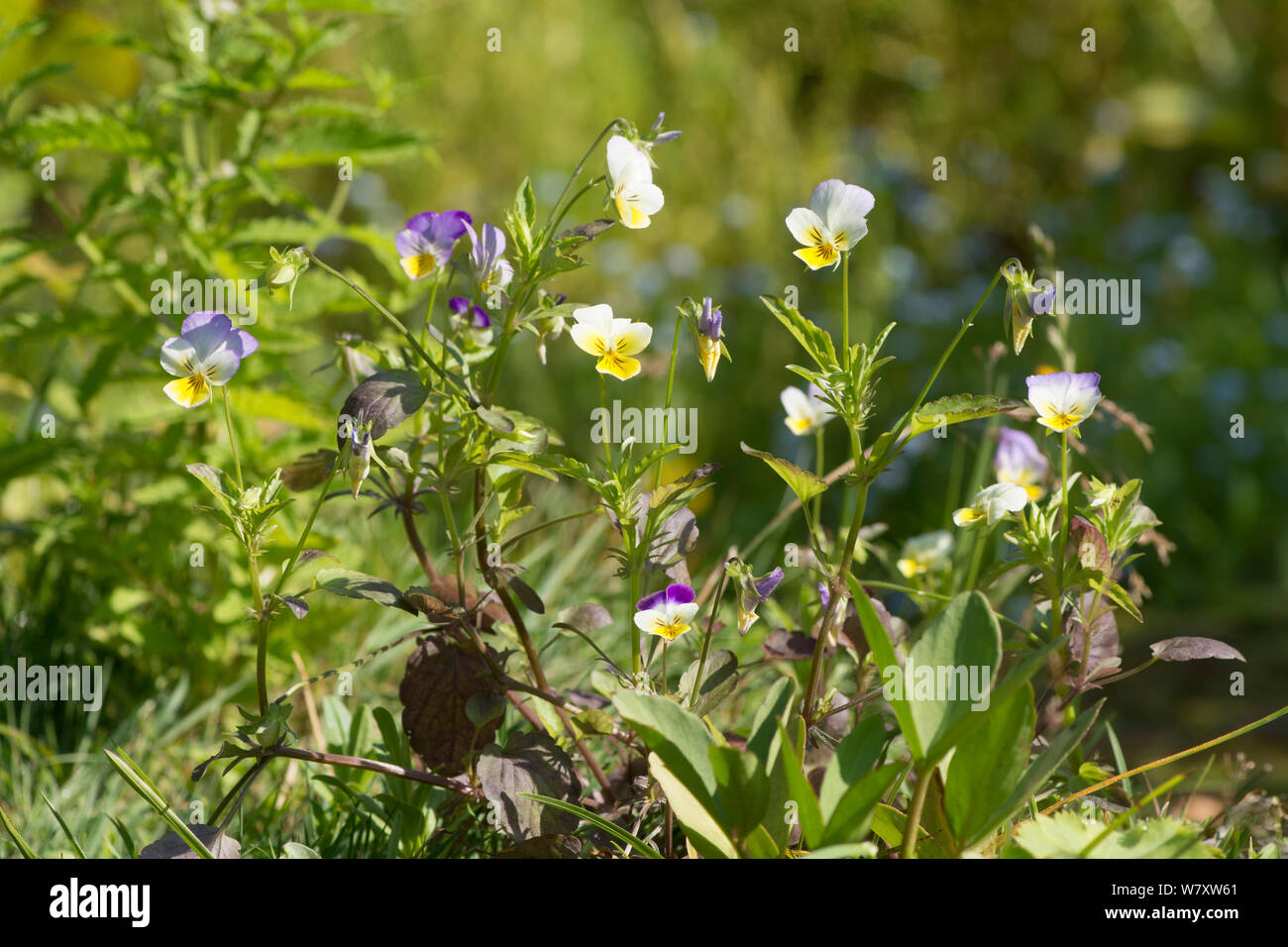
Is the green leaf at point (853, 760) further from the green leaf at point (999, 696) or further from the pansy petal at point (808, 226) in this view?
the pansy petal at point (808, 226)

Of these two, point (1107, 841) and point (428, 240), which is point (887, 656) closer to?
point (1107, 841)

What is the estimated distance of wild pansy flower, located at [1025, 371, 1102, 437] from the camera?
3.82 ft

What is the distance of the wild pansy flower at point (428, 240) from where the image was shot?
1.24 metres

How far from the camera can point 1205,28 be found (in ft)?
17.0

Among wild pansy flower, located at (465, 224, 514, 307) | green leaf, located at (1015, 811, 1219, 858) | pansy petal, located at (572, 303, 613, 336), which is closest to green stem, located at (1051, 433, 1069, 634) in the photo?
green leaf, located at (1015, 811, 1219, 858)

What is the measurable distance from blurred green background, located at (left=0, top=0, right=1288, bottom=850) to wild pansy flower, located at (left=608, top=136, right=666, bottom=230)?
67 centimetres

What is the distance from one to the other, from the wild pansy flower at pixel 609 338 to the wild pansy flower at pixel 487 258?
0.09 meters

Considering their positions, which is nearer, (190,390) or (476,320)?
(190,390)

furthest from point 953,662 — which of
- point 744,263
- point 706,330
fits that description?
point 744,263

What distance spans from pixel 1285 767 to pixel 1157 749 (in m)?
0.24

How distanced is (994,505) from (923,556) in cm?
41

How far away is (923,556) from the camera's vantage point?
159cm

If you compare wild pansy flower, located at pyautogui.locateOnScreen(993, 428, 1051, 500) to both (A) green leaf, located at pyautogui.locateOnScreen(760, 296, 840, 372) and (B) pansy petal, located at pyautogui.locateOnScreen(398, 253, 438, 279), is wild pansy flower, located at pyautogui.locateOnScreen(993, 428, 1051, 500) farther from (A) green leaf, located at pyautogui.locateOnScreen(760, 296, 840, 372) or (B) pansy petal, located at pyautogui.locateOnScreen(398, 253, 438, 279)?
(B) pansy petal, located at pyautogui.locateOnScreen(398, 253, 438, 279)
